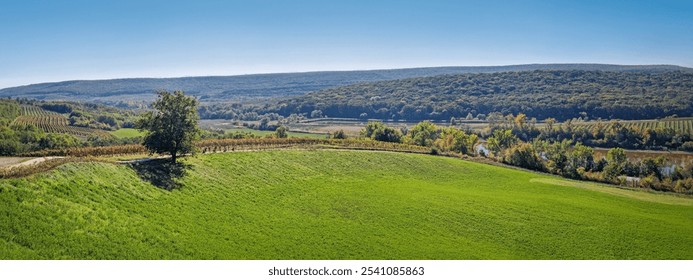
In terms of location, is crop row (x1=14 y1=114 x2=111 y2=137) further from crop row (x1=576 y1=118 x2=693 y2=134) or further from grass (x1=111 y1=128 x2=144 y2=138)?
crop row (x1=576 y1=118 x2=693 y2=134)

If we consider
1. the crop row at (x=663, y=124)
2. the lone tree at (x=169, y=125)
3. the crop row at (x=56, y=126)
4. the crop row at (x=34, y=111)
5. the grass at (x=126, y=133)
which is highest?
the lone tree at (x=169, y=125)

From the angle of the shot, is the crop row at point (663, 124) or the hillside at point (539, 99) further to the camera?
the hillside at point (539, 99)

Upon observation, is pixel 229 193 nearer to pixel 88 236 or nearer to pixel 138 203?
pixel 138 203

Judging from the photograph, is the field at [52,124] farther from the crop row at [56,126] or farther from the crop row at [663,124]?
the crop row at [663,124]

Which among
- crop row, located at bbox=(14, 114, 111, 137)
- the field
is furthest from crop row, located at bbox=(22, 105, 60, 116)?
crop row, located at bbox=(14, 114, 111, 137)

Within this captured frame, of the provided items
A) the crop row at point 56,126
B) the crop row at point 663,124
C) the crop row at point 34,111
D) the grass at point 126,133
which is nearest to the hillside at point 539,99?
the crop row at point 663,124

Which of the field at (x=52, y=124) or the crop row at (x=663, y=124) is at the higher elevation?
the field at (x=52, y=124)
